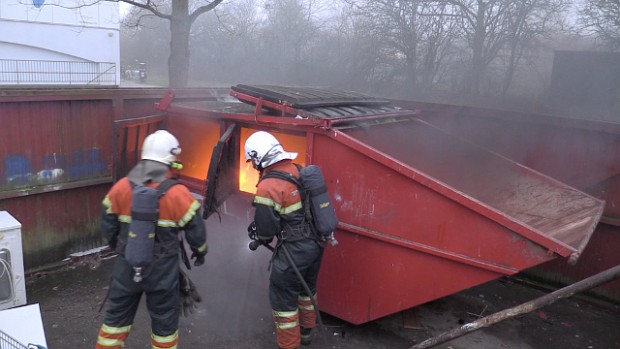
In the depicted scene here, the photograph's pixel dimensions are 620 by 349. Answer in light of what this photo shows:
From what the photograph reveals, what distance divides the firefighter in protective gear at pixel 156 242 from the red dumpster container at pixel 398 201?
40.9 inches

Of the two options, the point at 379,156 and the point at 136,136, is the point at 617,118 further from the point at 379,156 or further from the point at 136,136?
the point at 136,136

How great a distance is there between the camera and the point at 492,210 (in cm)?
324

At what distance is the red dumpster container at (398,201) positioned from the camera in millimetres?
3338

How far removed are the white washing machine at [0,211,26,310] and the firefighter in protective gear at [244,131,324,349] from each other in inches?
80.2

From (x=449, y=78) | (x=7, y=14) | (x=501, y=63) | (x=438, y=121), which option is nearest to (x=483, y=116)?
(x=438, y=121)

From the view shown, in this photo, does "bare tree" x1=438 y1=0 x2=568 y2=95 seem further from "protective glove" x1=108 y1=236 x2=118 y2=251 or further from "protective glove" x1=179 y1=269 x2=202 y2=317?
"protective glove" x1=108 y1=236 x2=118 y2=251

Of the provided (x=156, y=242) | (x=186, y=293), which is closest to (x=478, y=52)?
(x=186, y=293)

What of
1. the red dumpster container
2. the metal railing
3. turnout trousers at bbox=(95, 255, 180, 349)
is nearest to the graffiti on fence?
the red dumpster container

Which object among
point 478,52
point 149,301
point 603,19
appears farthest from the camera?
point 478,52

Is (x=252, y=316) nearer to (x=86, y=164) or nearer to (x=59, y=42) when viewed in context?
(x=86, y=164)

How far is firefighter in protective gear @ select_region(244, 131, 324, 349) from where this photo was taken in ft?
11.2

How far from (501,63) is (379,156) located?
5.94 metres

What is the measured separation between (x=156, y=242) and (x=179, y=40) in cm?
743

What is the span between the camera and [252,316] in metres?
4.29
